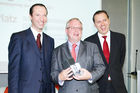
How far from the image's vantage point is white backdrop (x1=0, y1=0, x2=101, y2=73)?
3164 millimetres

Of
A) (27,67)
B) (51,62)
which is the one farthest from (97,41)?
(27,67)

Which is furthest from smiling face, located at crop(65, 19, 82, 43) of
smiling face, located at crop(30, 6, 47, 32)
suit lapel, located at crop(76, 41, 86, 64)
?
smiling face, located at crop(30, 6, 47, 32)

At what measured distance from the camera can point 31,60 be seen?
7.20ft

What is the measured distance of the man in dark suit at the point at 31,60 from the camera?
6.93 ft

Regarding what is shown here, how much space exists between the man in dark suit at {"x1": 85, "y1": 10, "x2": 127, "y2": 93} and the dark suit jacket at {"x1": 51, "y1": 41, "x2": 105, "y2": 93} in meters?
0.42

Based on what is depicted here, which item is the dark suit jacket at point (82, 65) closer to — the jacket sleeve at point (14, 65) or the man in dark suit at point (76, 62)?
the man in dark suit at point (76, 62)

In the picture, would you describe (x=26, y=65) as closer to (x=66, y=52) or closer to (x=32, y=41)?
(x=32, y=41)

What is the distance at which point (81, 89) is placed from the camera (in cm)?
209

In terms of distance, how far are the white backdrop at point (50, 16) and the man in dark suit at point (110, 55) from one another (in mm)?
870

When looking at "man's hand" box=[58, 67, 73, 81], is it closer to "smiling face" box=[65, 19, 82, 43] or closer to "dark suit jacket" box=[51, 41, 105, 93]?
"dark suit jacket" box=[51, 41, 105, 93]

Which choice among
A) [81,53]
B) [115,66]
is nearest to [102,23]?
[115,66]

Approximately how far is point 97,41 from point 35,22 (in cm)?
94

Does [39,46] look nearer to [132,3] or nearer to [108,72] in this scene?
[108,72]

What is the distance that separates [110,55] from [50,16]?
55.9 inches
